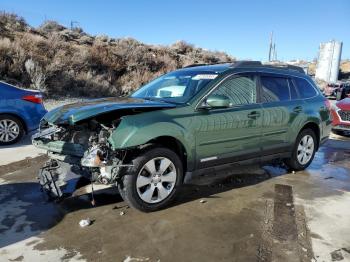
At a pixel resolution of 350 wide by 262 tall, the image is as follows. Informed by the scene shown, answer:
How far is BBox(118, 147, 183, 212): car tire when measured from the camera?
15.2 feet

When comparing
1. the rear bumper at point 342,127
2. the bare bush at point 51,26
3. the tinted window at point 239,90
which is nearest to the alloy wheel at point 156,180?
the tinted window at point 239,90

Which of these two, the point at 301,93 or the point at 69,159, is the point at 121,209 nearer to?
the point at 69,159

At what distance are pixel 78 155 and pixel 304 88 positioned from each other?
420 centimetres

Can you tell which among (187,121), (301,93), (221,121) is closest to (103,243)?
(187,121)

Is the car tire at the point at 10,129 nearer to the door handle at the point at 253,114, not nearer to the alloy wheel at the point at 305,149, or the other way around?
the door handle at the point at 253,114

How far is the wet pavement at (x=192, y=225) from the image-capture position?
3.84m

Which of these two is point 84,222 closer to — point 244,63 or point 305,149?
point 244,63

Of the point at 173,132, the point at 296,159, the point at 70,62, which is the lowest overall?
the point at 296,159

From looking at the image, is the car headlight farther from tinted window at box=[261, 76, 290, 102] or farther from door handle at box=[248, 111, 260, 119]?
tinted window at box=[261, 76, 290, 102]

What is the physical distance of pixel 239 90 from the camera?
5766mm

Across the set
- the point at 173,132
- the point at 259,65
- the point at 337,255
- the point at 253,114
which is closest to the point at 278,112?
the point at 253,114

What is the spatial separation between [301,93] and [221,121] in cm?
221

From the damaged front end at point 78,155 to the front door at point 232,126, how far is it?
116 cm

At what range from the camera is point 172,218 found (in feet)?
15.3
